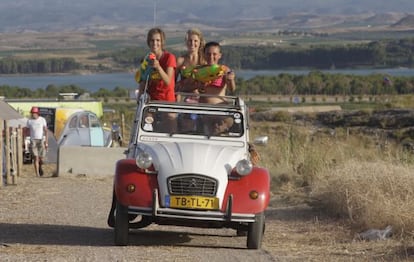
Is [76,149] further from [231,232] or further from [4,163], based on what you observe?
[231,232]

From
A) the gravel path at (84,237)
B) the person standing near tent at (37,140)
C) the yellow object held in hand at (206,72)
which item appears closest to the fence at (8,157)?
the person standing near tent at (37,140)

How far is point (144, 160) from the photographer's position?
11875mm

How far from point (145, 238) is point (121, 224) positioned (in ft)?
4.33

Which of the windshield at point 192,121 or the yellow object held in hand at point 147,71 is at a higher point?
the yellow object held in hand at point 147,71

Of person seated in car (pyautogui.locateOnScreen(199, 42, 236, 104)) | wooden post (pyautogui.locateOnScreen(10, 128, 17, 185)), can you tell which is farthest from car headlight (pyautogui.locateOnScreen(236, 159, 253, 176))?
wooden post (pyautogui.locateOnScreen(10, 128, 17, 185))

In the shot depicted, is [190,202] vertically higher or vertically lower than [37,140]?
higher

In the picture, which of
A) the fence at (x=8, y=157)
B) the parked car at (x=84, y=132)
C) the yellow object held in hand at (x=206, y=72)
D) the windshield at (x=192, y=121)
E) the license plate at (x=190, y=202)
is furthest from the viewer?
the parked car at (x=84, y=132)

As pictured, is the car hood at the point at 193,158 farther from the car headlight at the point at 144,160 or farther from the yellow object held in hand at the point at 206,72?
the yellow object held in hand at the point at 206,72

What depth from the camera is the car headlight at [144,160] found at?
11852 mm

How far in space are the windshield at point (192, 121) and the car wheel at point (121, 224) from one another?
1.37 metres

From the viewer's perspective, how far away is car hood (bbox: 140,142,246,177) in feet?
38.5

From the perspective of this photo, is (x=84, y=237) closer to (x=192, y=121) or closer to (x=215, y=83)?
(x=192, y=121)

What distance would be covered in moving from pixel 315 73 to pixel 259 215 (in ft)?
283

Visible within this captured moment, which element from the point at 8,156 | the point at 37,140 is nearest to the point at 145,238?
the point at 8,156
